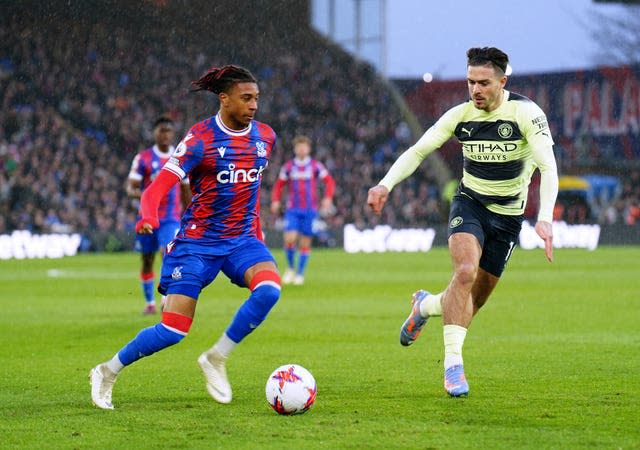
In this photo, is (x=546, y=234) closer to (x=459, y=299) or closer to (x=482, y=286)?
(x=459, y=299)

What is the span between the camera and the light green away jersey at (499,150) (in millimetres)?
7789

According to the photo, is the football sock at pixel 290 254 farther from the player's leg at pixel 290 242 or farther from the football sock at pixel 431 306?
the football sock at pixel 431 306

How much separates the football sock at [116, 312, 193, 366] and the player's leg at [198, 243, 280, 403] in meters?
0.28

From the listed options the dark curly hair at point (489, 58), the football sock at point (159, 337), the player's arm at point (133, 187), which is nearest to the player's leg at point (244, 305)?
the football sock at point (159, 337)

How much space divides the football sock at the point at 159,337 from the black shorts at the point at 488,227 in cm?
205

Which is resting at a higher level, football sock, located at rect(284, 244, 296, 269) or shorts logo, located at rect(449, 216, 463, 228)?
shorts logo, located at rect(449, 216, 463, 228)

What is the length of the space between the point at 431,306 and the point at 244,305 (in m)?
1.57

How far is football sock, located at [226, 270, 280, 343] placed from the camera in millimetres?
7344

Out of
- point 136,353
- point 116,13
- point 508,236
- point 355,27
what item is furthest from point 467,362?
point 355,27

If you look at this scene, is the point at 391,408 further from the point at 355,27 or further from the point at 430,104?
the point at 430,104

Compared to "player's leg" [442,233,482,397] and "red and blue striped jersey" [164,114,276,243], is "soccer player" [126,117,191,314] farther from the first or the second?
"player's leg" [442,233,482,397]

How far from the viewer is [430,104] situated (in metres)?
55.4

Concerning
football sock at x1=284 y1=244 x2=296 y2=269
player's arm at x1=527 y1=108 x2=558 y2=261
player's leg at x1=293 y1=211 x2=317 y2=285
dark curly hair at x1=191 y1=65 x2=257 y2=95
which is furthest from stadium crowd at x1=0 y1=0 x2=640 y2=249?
player's arm at x1=527 y1=108 x2=558 y2=261

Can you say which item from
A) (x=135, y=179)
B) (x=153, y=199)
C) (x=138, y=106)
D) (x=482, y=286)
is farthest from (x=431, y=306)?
(x=138, y=106)
